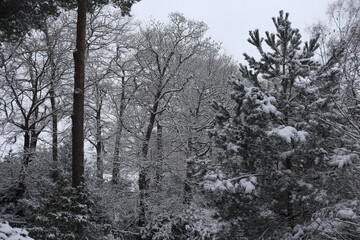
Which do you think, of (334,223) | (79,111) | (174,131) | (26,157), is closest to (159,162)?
(174,131)

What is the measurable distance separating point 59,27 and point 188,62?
651 centimetres

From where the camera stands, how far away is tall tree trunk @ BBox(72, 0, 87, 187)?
921 centimetres

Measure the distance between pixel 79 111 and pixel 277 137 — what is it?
510 centimetres

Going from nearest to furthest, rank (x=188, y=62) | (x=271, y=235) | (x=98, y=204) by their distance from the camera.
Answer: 1. (x=271, y=235)
2. (x=98, y=204)
3. (x=188, y=62)

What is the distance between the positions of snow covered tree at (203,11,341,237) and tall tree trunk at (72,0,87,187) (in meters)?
3.39

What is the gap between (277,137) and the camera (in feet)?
24.4

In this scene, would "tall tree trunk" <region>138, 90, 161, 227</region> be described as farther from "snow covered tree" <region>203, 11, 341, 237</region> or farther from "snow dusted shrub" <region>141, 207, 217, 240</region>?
"snow covered tree" <region>203, 11, 341, 237</region>

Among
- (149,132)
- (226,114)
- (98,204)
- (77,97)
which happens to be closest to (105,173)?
(149,132)

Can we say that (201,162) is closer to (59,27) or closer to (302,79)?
(302,79)

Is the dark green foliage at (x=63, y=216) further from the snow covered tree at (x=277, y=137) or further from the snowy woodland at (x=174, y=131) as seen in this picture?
the snow covered tree at (x=277, y=137)

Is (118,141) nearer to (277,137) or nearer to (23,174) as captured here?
(23,174)

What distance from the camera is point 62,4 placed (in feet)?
31.6

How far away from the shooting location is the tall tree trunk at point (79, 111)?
9.21 meters

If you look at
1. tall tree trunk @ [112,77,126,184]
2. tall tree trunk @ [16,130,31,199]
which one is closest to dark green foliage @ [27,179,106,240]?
tall tree trunk @ [16,130,31,199]
